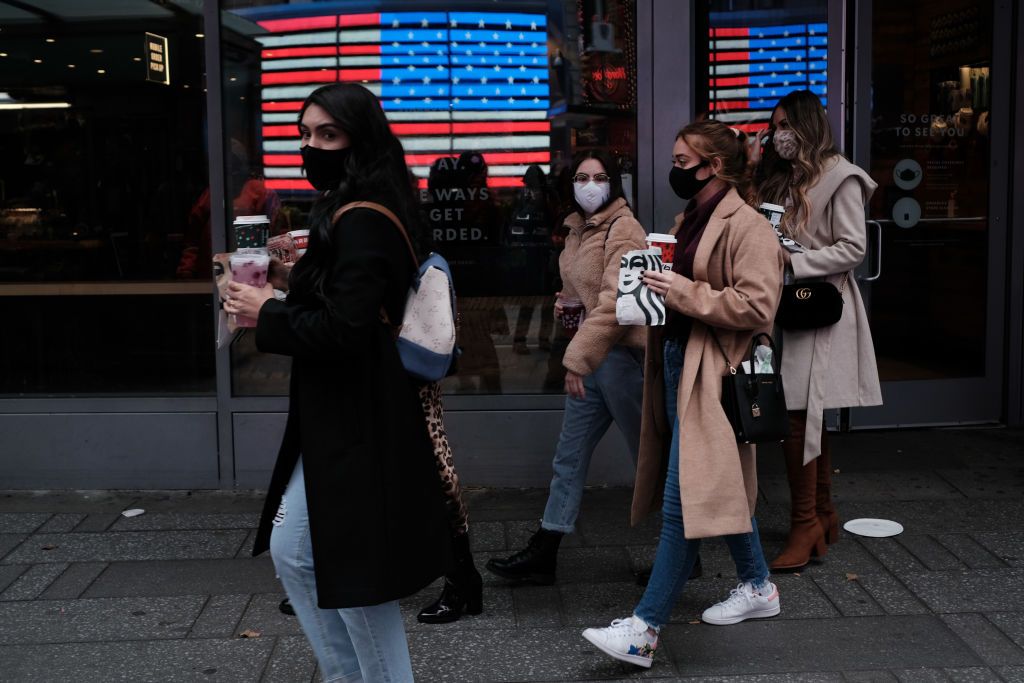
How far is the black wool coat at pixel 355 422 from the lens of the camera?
9.34 feet

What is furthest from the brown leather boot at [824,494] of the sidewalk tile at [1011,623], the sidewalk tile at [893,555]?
the sidewalk tile at [1011,623]

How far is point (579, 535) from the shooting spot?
17.4ft

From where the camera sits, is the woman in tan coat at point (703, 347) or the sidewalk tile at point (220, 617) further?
the sidewalk tile at point (220, 617)

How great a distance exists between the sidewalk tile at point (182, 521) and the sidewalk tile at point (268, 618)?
0.96 metres

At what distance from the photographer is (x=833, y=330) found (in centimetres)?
473

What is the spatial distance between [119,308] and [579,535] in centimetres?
280

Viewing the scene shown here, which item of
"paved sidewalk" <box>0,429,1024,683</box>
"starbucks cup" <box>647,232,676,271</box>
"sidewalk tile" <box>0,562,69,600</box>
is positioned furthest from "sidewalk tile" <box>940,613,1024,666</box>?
"sidewalk tile" <box>0,562,69,600</box>

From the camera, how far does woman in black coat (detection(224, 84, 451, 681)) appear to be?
287 cm

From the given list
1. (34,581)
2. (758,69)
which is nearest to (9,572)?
(34,581)

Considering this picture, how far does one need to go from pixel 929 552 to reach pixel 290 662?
8.92 ft

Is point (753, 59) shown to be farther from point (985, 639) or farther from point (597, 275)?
point (985, 639)

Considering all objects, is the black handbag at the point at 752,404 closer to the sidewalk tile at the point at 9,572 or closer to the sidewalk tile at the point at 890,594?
the sidewalk tile at the point at 890,594

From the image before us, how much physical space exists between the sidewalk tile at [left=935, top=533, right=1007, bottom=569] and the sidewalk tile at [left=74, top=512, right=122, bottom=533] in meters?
3.84

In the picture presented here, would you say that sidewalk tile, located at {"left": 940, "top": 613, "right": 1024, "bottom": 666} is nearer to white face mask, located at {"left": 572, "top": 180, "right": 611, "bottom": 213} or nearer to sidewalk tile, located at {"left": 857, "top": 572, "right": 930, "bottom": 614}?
sidewalk tile, located at {"left": 857, "top": 572, "right": 930, "bottom": 614}
